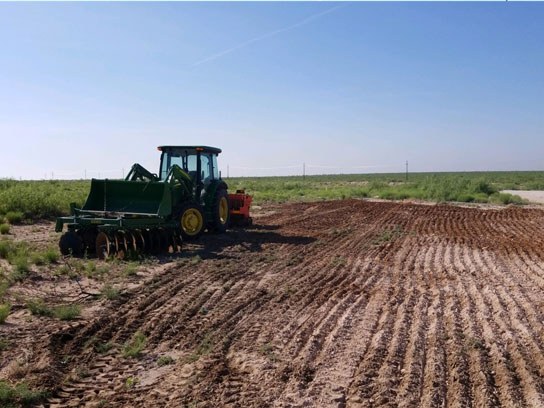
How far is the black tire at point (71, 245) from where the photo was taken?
11.2 m

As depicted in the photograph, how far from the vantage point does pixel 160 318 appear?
22.7 feet

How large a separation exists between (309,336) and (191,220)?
24.6ft

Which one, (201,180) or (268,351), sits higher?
(201,180)

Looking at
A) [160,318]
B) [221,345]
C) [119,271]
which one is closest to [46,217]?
[119,271]

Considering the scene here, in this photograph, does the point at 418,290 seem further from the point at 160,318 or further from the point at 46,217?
the point at 46,217

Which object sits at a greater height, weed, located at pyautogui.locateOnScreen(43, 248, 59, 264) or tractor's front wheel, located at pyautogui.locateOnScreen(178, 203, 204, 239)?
tractor's front wheel, located at pyautogui.locateOnScreen(178, 203, 204, 239)

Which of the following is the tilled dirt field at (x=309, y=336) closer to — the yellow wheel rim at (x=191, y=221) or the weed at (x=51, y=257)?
the yellow wheel rim at (x=191, y=221)

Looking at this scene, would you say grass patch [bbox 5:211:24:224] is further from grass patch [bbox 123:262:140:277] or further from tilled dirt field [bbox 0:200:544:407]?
grass patch [bbox 123:262:140:277]

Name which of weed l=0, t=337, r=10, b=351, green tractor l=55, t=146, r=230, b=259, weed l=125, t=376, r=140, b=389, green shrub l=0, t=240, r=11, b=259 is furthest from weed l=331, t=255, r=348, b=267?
green shrub l=0, t=240, r=11, b=259

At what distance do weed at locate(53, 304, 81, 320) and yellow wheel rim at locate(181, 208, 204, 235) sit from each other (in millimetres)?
5965

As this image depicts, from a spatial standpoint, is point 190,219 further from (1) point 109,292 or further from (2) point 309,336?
(2) point 309,336

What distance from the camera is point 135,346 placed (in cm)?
592

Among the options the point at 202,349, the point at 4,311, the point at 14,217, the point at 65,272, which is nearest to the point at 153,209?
the point at 65,272

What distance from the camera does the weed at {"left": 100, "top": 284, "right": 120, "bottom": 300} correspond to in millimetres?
7831
